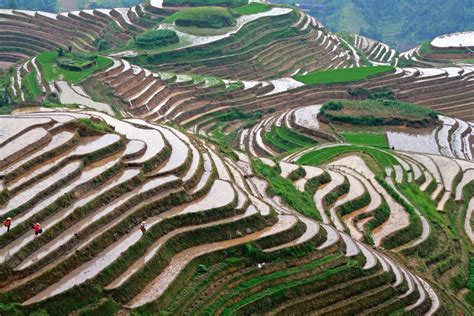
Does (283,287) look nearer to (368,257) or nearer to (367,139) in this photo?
(368,257)

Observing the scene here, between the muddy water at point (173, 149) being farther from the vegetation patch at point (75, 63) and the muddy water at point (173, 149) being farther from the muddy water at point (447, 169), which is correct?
the vegetation patch at point (75, 63)

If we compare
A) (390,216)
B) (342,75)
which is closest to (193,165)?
(390,216)

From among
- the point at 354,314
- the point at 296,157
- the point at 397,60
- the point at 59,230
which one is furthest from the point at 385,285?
the point at 397,60

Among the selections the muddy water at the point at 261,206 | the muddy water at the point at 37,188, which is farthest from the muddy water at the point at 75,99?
the muddy water at the point at 37,188

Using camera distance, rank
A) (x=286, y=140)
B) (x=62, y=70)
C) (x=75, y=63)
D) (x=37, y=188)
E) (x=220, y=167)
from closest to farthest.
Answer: (x=37, y=188)
(x=220, y=167)
(x=286, y=140)
(x=62, y=70)
(x=75, y=63)

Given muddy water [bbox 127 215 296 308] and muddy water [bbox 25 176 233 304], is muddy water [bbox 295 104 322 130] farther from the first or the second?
muddy water [bbox 25 176 233 304]
